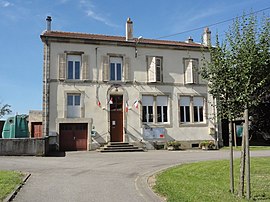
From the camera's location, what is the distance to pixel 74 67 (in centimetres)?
2408

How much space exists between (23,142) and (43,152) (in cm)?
129

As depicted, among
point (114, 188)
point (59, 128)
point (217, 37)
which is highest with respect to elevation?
point (217, 37)

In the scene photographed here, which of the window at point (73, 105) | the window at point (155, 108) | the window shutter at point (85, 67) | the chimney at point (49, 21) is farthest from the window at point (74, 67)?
the window at point (155, 108)

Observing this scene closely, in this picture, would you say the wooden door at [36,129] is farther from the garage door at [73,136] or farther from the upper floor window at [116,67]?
the upper floor window at [116,67]

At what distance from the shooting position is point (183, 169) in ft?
41.8

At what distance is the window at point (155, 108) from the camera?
25359 millimetres

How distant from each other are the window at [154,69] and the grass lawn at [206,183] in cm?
1286

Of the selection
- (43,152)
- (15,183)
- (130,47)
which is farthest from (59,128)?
(15,183)

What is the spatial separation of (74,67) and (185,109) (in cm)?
966

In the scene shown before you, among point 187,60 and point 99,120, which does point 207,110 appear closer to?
point 187,60

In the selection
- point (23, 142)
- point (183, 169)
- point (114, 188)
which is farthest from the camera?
point (23, 142)

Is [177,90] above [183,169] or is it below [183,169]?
above

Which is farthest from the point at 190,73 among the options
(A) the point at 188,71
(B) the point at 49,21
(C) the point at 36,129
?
(C) the point at 36,129

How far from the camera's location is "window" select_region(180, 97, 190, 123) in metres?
26.2
